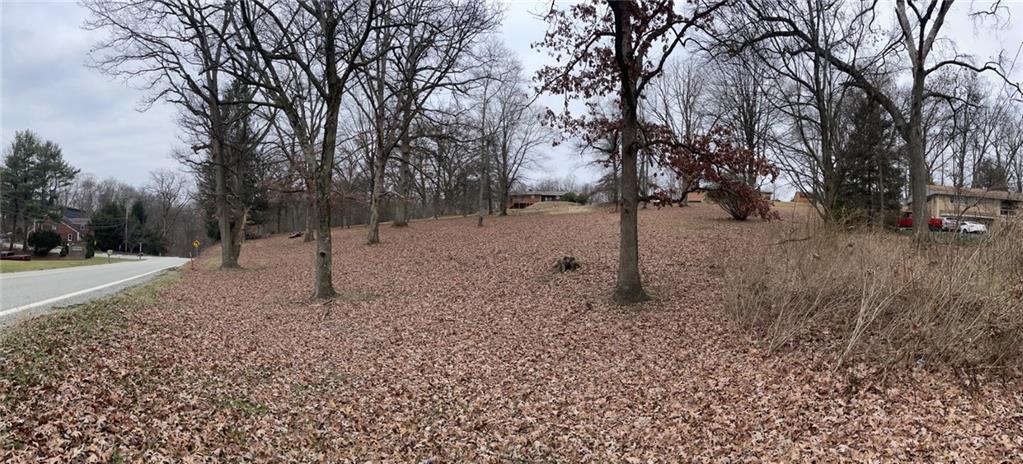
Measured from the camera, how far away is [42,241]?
50.8m

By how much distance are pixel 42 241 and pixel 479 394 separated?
62169 mm

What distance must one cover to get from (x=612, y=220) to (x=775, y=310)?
2026cm

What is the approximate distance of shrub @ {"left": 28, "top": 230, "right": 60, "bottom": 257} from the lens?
50.5 meters

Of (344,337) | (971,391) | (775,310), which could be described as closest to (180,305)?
(344,337)

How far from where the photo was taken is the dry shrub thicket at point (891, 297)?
603 centimetres

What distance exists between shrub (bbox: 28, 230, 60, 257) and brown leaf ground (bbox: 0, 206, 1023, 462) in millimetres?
54310

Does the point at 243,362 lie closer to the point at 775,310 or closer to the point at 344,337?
the point at 344,337

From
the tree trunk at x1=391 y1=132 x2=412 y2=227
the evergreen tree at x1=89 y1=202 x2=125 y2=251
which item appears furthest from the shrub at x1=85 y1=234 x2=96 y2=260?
the tree trunk at x1=391 y1=132 x2=412 y2=227

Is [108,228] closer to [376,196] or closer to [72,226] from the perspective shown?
[72,226]

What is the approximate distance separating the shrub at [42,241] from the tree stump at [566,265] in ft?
191

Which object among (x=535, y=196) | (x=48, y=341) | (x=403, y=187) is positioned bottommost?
(x=48, y=341)

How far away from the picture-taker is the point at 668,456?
4.95m

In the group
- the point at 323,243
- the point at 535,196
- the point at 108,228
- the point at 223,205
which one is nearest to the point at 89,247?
the point at 108,228

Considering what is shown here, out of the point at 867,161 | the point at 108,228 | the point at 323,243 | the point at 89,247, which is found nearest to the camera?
the point at 323,243
